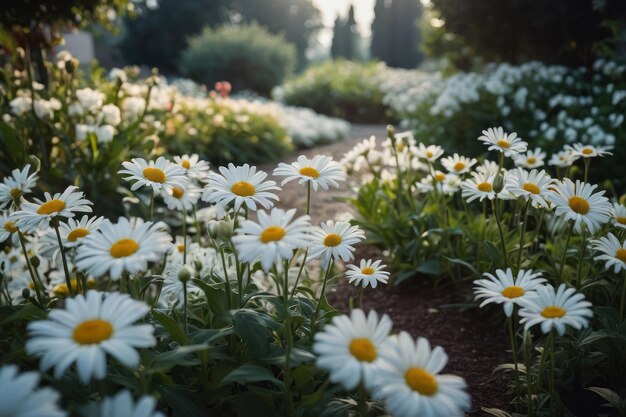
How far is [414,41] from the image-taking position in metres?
24.7

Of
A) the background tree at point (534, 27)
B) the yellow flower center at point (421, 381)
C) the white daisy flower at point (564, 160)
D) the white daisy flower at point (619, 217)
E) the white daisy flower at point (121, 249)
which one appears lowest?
the yellow flower center at point (421, 381)

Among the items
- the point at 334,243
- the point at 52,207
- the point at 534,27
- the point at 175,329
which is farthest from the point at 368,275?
the point at 534,27

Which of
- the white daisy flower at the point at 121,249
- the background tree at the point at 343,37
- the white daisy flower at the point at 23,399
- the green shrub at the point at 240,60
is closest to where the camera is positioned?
the white daisy flower at the point at 23,399

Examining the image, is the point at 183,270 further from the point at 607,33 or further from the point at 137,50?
the point at 137,50

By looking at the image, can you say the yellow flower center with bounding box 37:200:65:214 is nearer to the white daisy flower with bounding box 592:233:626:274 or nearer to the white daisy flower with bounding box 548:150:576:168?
the white daisy flower with bounding box 592:233:626:274

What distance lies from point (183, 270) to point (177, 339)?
0.84 feet

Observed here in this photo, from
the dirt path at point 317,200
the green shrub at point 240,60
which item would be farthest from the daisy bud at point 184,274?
the green shrub at point 240,60

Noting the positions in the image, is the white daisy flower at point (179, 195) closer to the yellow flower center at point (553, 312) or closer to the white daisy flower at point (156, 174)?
the white daisy flower at point (156, 174)

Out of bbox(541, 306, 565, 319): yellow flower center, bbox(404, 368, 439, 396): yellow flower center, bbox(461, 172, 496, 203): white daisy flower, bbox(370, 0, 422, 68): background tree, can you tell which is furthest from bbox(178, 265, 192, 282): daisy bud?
bbox(370, 0, 422, 68): background tree

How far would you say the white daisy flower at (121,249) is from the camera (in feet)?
3.34

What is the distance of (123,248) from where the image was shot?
107 centimetres

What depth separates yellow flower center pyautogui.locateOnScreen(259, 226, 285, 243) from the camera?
1.11 metres

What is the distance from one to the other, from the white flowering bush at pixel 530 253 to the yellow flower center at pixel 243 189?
2.13 ft

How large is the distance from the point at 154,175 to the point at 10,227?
0.50 m
